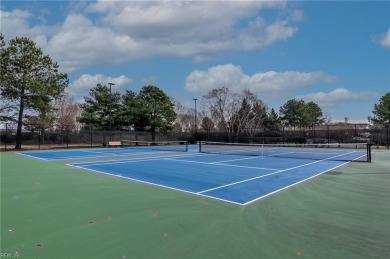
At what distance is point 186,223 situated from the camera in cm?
538

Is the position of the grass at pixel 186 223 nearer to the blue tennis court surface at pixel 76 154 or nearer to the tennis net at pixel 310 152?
the tennis net at pixel 310 152

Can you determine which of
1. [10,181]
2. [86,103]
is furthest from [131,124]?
[10,181]

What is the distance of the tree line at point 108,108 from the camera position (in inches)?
1110

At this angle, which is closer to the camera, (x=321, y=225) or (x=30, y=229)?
(x=30, y=229)

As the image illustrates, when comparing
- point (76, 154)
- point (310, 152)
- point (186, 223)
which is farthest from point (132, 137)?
point (186, 223)

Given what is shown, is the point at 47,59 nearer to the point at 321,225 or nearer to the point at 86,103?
the point at 86,103

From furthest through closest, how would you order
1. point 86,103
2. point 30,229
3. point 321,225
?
point 86,103 < point 321,225 < point 30,229

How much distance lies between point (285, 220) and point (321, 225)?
1.92 ft

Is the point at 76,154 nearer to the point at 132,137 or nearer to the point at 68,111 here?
the point at 132,137

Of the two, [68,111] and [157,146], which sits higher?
[68,111]

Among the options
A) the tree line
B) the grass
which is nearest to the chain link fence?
the tree line

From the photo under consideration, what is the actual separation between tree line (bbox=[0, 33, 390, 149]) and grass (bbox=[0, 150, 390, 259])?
22991mm

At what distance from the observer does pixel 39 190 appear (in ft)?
27.1

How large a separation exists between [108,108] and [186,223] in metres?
43.3
